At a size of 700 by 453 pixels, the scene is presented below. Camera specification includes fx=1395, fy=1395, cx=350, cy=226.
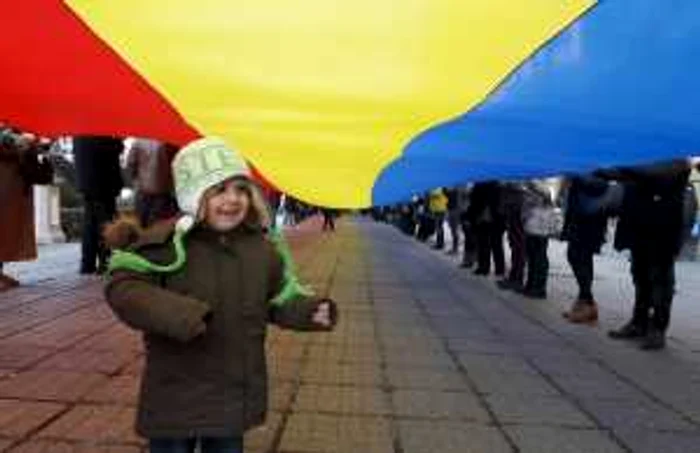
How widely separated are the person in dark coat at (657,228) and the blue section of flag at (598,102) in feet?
12.2

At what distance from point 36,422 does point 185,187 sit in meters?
2.44

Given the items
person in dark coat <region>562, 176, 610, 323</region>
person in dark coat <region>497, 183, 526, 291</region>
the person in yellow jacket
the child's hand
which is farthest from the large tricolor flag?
the person in yellow jacket

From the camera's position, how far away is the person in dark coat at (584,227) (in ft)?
38.9

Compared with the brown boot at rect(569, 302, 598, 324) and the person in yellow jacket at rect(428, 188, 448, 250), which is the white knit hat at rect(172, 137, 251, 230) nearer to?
the brown boot at rect(569, 302, 598, 324)

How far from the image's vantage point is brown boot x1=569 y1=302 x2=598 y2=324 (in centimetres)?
1234

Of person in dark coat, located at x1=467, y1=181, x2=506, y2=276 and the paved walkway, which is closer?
the paved walkway

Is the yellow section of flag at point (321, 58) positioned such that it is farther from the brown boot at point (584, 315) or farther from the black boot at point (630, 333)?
the brown boot at point (584, 315)

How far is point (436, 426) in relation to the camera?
6738 millimetres

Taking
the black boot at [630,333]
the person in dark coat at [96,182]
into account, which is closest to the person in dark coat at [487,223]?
the person in dark coat at [96,182]

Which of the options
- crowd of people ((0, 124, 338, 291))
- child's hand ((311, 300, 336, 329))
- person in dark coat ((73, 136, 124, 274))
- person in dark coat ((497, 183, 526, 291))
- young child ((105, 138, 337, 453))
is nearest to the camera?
young child ((105, 138, 337, 453))

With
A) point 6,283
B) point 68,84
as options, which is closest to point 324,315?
point 68,84

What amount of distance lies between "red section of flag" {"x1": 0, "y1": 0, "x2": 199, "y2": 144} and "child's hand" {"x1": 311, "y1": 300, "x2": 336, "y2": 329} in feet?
4.08

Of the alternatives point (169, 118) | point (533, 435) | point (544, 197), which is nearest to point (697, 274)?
point (544, 197)

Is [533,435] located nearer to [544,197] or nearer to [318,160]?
[318,160]
